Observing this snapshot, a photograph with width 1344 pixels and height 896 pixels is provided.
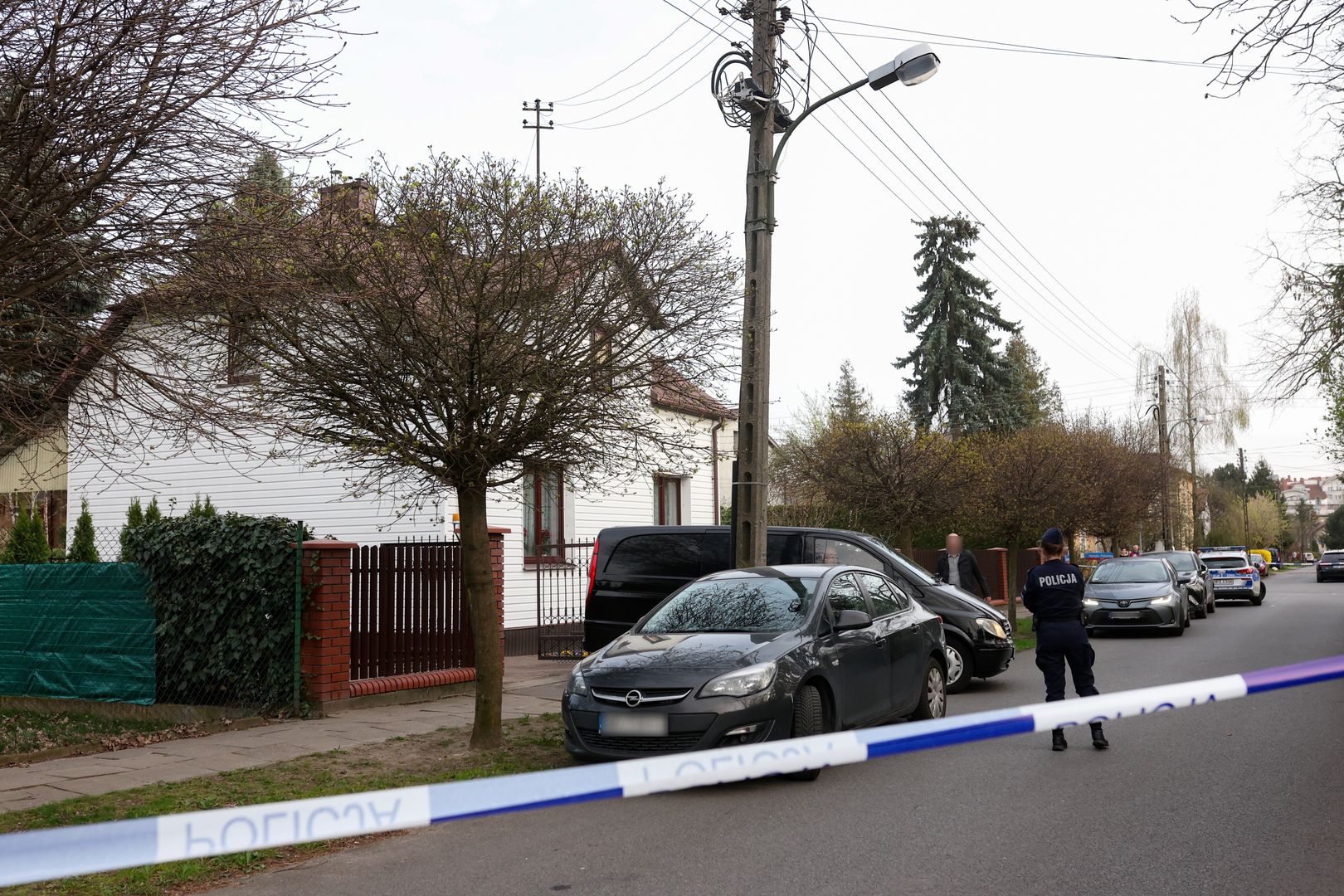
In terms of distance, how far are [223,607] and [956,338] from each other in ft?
119

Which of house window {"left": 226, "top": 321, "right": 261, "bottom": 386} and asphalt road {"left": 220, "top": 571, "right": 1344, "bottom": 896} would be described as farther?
house window {"left": 226, "top": 321, "right": 261, "bottom": 386}

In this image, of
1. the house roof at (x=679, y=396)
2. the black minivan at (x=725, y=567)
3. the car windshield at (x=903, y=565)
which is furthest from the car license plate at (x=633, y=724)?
the car windshield at (x=903, y=565)

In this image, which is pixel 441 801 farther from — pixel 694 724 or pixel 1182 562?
pixel 1182 562

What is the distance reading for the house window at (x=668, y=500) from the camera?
23141 mm

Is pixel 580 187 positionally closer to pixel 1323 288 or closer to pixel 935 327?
pixel 1323 288

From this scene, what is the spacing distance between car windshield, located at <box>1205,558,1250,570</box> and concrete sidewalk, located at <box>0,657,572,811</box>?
28.7 metres

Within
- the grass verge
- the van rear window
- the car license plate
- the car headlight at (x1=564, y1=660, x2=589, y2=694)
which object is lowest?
the grass verge

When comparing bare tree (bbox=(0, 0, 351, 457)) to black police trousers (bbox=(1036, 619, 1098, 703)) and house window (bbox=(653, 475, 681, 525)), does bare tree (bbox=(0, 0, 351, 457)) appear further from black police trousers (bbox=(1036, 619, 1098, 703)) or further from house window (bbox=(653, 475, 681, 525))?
house window (bbox=(653, 475, 681, 525))

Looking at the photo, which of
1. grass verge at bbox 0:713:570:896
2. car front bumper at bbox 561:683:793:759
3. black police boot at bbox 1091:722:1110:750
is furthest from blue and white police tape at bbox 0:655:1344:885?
black police boot at bbox 1091:722:1110:750

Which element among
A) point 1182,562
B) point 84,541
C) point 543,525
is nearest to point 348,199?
point 543,525

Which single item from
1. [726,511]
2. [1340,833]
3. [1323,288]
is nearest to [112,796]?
[1340,833]

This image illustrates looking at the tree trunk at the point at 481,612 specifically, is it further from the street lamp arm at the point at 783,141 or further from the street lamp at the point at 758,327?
the street lamp arm at the point at 783,141

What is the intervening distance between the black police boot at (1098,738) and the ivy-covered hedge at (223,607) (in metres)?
7.48

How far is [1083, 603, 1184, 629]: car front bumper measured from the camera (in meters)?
19.3
